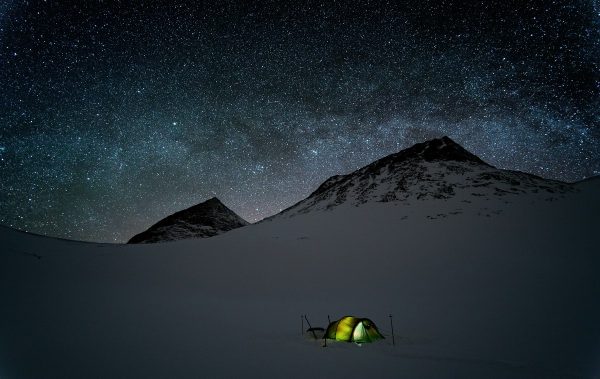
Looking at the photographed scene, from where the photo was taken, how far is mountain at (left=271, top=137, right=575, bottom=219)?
220ft

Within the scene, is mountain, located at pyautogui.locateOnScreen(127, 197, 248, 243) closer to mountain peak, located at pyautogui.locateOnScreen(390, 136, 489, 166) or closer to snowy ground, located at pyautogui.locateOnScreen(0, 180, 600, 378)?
snowy ground, located at pyautogui.locateOnScreen(0, 180, 600, 378)

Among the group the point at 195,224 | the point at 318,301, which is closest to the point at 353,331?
the point at 318,301

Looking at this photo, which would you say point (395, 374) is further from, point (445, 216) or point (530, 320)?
point (445, 216)

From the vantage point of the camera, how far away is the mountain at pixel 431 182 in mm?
67038

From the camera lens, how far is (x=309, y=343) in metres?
14.8

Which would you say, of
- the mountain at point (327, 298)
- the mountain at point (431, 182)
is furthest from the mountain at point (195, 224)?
the mountain at point (327, 298)

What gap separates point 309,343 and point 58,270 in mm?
28627

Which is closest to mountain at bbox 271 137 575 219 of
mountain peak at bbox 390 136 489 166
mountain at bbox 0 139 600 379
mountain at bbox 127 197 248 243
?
mountain peak at bbox 390 136 489 166

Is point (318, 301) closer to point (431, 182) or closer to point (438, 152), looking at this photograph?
point (431, 182)

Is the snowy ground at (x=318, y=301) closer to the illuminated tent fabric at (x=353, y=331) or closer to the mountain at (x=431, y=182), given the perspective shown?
the illuminated tent fabric at (x=353, y=331)

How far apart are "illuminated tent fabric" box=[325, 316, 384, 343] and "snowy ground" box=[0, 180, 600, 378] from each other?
732 mm

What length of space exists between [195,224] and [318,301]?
127m

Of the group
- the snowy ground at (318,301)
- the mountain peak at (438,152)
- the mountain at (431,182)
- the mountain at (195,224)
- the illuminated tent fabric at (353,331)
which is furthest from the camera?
the mountain at (195,224)

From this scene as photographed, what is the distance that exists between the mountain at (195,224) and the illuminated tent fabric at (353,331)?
11503 centimetres
